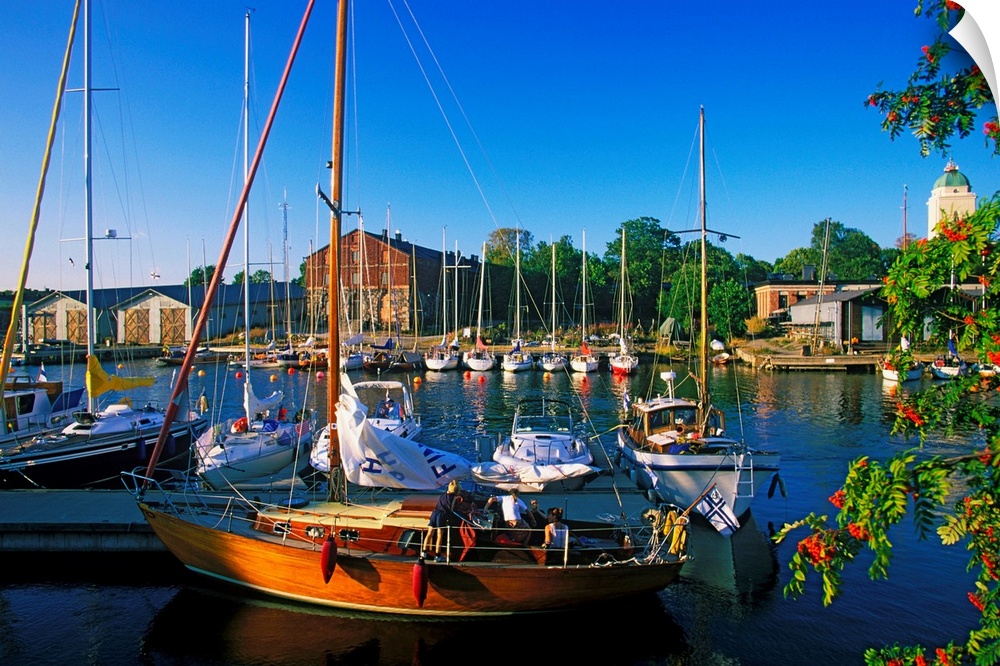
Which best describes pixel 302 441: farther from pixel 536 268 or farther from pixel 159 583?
pixel 536 268

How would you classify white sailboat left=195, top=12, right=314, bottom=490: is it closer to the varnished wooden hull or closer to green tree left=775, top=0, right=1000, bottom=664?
the varnished wooden hull

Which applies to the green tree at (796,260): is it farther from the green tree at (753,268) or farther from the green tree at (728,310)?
the green tree at (728,310)

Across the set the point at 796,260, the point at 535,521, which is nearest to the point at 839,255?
the point at 796,260

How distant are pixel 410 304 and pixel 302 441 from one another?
64.3 metres

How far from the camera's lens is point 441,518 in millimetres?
13055

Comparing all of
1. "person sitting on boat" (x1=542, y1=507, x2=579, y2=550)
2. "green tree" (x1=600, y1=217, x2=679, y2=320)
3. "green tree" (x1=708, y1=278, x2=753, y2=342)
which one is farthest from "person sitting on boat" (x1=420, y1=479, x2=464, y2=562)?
"green tree" (x1=600, y1=217, x2=679, y2=320)

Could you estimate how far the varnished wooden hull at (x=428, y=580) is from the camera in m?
12.6

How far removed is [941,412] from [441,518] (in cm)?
966

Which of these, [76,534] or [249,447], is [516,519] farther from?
[249,447]

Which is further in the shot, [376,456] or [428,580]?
[376,456]

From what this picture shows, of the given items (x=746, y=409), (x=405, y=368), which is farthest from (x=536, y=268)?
(x=746, y=409)

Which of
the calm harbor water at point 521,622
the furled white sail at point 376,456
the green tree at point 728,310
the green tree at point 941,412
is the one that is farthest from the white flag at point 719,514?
the green tree at point 728,310

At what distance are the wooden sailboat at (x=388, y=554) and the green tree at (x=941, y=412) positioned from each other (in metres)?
8.27

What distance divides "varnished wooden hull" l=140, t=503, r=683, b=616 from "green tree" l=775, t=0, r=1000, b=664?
319 inches
